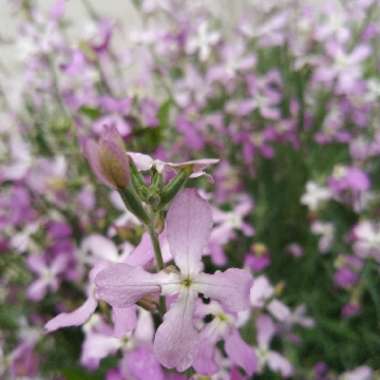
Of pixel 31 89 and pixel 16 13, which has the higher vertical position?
pixel 16 13

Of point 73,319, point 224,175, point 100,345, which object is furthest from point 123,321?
point 224,175

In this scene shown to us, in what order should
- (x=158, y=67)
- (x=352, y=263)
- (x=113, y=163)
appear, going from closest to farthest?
1. (x=113, y=163)
2. (x=352, y=263)
3. (x=158, y=67)

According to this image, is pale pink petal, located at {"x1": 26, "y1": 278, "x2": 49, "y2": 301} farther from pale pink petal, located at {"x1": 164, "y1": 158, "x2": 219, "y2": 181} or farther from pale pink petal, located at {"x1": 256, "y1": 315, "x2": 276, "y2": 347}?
pale pink petal, located at {"x1": 164, "y1": 158, "x2": 219, "y2": 181}

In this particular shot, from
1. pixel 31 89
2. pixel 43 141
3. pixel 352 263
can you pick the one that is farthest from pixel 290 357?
pixel 31 89

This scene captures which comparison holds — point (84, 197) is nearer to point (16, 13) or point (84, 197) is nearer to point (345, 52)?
point (16, 13)

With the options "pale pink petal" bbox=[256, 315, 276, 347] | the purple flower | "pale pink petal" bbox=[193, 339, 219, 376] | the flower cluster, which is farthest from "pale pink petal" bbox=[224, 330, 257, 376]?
the purple flower

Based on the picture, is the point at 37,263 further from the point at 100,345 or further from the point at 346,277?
the point at 346,277
